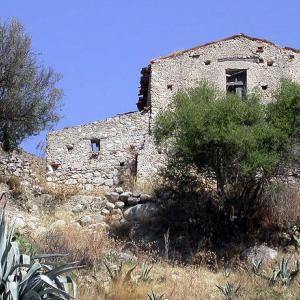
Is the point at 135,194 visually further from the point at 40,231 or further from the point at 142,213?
the point at 40,231

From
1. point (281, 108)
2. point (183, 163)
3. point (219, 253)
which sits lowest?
point (219, 253)

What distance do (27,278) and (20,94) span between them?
37.2 feet

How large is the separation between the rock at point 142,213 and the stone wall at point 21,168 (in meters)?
3.40

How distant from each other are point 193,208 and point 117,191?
3.26 metres

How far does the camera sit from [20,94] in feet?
73.1

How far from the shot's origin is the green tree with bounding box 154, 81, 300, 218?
1966 centimetres

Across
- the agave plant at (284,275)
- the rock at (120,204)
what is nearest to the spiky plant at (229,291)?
the agave plant at (284,275)

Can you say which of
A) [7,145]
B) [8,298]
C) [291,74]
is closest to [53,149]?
[7,145]

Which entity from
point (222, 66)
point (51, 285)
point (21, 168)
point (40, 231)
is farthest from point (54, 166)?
point (51, 285)

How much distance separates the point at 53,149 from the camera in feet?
85.4

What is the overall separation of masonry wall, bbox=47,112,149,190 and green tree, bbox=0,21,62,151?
3010 mm

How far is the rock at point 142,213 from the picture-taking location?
69.7ft

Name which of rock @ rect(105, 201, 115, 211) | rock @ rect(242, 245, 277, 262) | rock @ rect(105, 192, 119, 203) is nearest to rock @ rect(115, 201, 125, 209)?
rock @ rect(105, 201, 115, 211)

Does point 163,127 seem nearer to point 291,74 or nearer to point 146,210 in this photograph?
point 146,210
